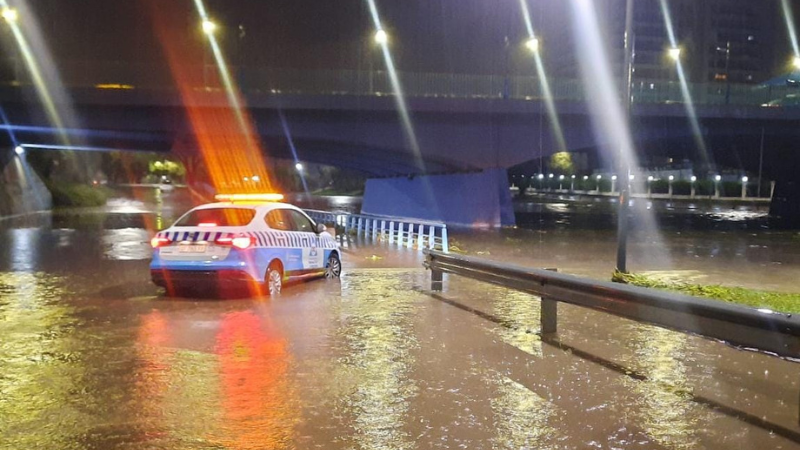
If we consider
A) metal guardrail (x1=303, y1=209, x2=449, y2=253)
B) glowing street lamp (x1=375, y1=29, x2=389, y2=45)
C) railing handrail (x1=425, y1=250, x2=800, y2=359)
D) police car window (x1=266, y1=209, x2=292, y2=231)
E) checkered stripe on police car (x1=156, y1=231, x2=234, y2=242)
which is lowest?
metal guardrail (x1=303, y1=209, x2=449, y2=253)

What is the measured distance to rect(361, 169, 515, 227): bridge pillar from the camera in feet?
127

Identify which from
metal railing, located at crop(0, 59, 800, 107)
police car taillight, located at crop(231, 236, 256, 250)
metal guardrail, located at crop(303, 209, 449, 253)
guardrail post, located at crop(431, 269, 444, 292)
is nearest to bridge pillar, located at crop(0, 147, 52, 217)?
metal railing, located at crop(0, 59, 800, 107)

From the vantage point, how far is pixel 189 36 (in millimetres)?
38062

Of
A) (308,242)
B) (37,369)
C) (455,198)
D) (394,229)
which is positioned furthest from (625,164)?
(455,198)

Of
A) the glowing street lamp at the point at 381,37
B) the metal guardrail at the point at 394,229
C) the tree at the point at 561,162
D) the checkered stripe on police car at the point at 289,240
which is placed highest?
the glowing street lamp at the point at 381,37

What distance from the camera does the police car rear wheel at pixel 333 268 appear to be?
15.0 metres

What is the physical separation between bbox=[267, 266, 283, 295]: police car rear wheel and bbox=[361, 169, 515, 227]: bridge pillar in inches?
1017

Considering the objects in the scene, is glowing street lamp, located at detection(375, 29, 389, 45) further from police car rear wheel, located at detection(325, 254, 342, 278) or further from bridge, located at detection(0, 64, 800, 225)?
police car rear wheel, located at detection(325, 254, 342, 278)

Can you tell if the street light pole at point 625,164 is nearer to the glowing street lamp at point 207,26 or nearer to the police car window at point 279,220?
the police car window at point 279,220

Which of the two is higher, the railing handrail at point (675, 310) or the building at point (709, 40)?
the building at point (709, 40)

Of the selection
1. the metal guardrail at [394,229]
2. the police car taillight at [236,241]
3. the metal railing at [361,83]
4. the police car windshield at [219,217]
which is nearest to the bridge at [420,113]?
the metal railing at [361,83]

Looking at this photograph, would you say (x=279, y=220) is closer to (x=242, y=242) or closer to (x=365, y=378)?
(x=242, y=242)

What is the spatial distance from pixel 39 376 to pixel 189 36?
3329cm

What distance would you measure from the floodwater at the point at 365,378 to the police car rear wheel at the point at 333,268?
2460 mm
